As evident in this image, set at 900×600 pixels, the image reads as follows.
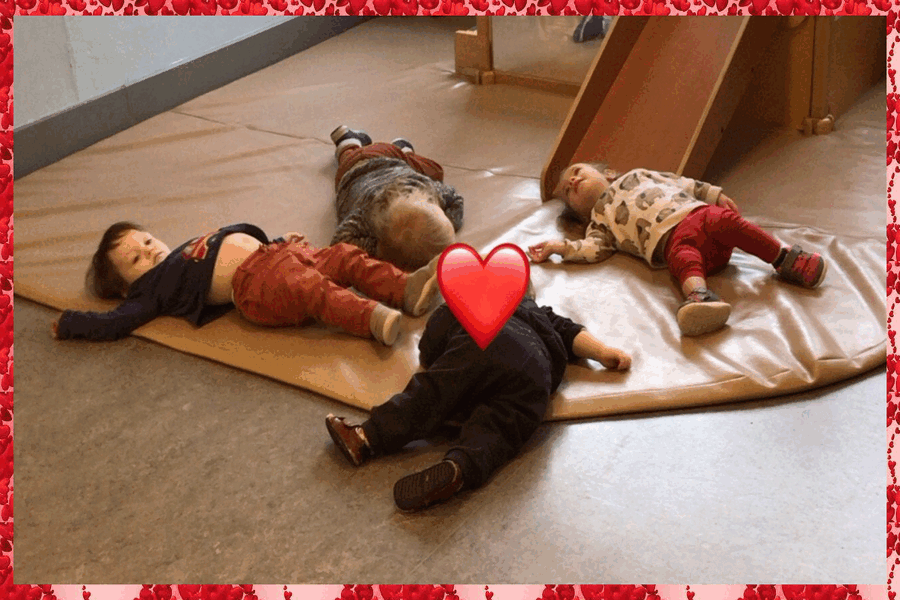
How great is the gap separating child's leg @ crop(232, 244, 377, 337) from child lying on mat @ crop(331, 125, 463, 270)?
0.24 m

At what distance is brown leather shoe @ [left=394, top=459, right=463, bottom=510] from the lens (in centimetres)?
176

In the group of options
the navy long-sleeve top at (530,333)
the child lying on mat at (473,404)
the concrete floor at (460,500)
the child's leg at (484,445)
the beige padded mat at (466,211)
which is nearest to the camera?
the concrete floor at (460,500)

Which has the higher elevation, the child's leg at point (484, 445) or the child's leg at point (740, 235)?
the child's leg at point (740, 235)

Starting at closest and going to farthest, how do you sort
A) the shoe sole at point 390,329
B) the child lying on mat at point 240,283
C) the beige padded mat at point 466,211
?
the beige padded mat at point 466,211 → the shoe sole at point 390,329 → the child lying on mat at point 240,283

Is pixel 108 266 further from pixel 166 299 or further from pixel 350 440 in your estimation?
pixel 350 440

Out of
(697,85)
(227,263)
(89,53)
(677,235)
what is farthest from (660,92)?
(89,53)

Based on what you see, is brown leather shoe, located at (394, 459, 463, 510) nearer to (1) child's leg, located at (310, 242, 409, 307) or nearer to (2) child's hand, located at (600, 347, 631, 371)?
(2) child's hand, located at (600, 347, 631, 371)

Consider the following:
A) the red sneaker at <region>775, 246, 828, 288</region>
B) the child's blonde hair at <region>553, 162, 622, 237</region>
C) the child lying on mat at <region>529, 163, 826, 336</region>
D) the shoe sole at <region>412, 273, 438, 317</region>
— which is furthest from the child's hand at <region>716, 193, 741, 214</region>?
the shoe sole at <region>412, 273, 438, 317</region>

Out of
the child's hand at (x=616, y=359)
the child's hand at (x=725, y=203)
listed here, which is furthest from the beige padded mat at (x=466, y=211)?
the child's hand at (x=725, y=203)

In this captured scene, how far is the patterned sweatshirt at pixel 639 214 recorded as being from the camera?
248 centimetres

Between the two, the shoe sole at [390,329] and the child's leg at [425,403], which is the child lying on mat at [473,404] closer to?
the child's leg at [425,403]

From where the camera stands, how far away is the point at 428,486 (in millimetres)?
1762

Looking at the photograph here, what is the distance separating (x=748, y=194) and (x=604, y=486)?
1399 millimetres
